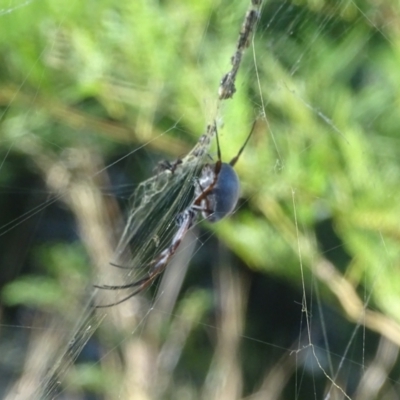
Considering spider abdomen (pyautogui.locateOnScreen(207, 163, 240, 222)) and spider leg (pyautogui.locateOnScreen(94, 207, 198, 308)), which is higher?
spider abdomen (pyautogui.locateOnScreen(207, 163, 240, 222))

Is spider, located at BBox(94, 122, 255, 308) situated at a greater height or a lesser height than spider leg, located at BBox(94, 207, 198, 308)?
greater

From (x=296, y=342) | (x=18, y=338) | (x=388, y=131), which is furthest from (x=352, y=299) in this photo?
(x=18, y=338)

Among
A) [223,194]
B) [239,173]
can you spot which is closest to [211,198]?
[223,194]

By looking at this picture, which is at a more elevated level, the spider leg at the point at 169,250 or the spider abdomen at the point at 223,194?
the spider abdomen at the point at 223,194

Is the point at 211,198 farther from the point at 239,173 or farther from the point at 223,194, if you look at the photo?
the point at 239,173
